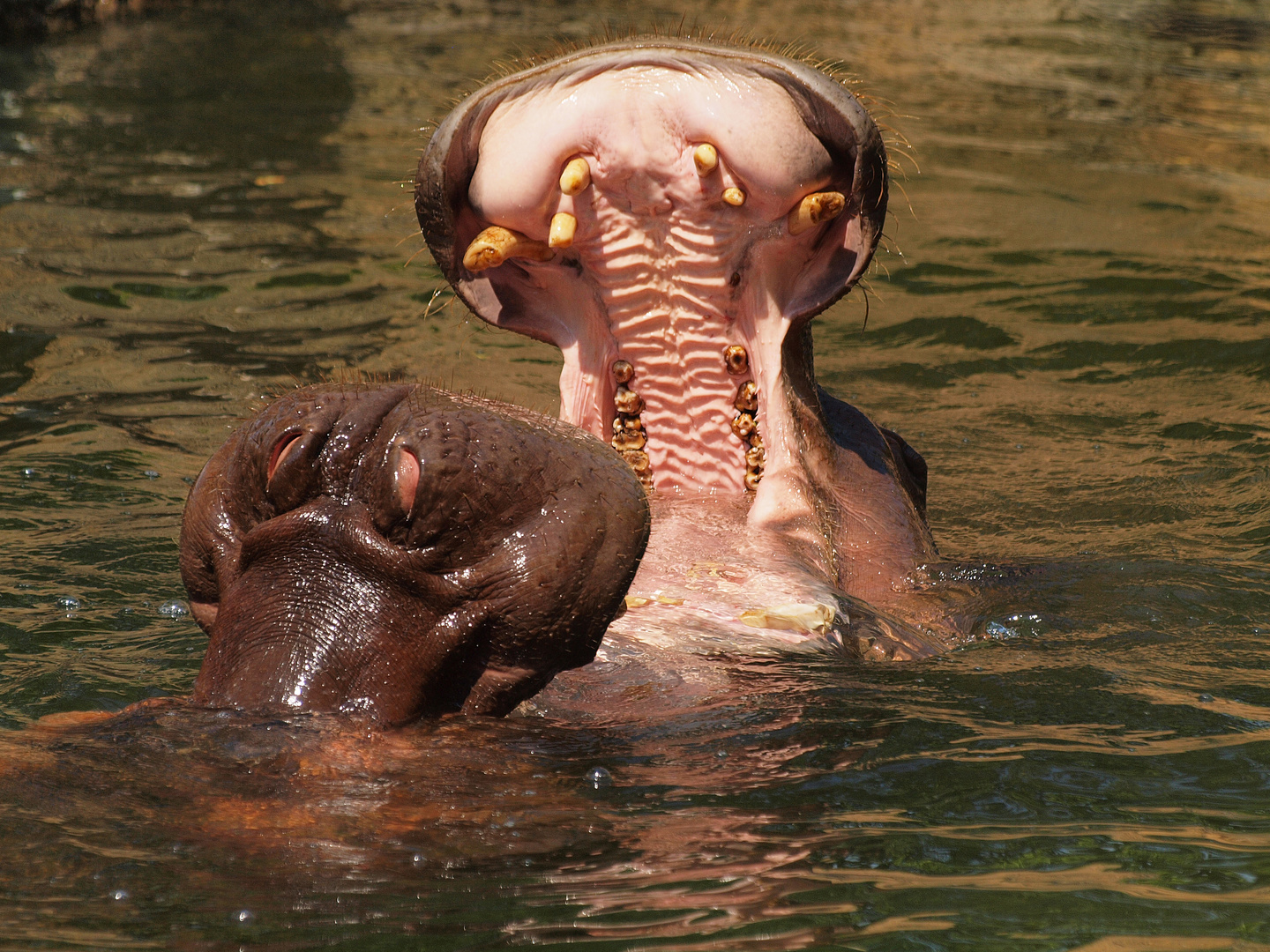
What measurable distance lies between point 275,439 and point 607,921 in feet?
3.13

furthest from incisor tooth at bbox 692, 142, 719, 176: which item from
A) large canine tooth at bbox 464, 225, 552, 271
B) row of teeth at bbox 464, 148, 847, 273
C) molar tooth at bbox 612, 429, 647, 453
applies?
molar tooth at bbox 612, 429, 647, 453

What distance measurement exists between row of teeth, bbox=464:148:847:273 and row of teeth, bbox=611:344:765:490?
0.37 metres

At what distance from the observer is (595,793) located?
2.60 metres

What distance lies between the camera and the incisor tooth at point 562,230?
345cm

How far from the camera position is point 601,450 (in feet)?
8.69

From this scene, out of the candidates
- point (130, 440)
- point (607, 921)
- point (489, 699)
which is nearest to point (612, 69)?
point (489, 699)

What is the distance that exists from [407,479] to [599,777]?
2.08 feet

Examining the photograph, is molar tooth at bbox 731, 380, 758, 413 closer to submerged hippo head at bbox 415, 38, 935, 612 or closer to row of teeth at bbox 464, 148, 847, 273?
submerged hippo head at bbox 415, 38, 935, 612

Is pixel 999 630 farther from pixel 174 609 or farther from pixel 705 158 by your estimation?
pixel 174 609

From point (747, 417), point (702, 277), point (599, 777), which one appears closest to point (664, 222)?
point (702, 277)

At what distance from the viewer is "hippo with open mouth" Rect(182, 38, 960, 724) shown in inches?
98.3

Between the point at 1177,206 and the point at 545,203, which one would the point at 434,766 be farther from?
the point at 1177,206

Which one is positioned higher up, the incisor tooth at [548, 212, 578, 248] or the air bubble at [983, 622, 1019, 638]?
the incisor tooth at [548, 212, 578, 248]

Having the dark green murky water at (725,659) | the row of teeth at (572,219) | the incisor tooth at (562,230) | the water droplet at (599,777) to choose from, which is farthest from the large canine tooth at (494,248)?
the water droplet at (599,777)
